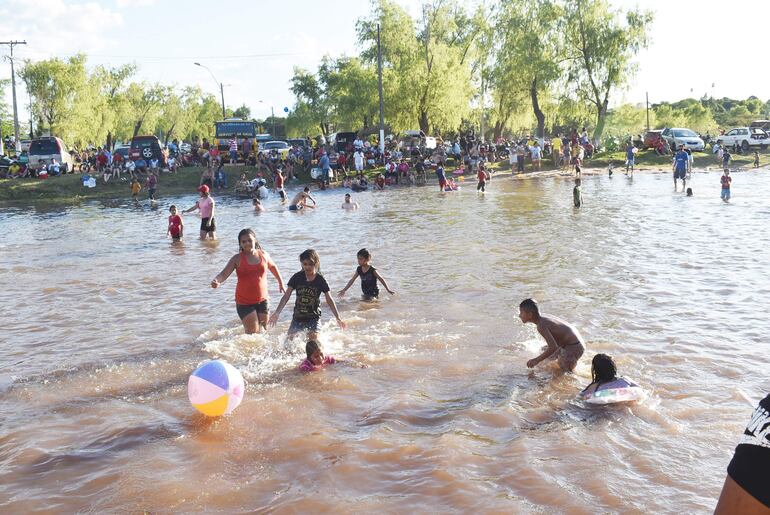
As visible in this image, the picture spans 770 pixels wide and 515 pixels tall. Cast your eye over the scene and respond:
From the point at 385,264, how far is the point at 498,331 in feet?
18.4

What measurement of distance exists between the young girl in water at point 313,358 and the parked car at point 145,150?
31.6m

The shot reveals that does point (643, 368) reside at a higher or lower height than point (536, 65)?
lower

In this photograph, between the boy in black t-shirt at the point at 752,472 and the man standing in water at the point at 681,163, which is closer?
the boy in black t-shirt at the point at 752,472

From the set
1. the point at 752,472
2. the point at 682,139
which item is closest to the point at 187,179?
the point at 682,139

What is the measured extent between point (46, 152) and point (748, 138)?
135 feet

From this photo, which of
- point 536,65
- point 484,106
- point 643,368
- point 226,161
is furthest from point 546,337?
point 484,106

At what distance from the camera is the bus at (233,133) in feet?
126

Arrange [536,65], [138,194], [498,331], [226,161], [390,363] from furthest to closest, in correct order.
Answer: [536,65] → [226,161] → [138,194] → [498,331] → [390,363]

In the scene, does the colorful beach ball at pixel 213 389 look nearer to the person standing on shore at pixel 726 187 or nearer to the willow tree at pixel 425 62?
the person standing on shore at pixel 726 187

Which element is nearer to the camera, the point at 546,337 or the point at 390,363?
the point at 546,337

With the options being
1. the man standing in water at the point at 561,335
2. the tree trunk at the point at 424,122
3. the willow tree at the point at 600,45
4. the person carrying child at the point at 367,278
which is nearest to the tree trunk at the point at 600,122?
the willow tree at the point at 600,45

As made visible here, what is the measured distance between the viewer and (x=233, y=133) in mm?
39219

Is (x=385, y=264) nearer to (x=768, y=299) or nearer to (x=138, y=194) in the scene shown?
(x=768, y=299)

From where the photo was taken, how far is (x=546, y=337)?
24.1 ft
